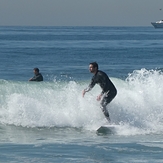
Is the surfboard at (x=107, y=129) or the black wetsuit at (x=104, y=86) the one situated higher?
the black wetsuit at (x=104, y=86)

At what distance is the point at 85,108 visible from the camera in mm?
16969

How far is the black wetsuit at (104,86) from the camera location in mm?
15266

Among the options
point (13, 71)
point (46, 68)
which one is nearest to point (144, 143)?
point (13, 71)

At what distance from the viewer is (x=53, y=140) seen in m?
14.4

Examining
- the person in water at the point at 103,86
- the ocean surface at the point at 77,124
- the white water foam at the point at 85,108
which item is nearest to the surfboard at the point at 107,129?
the ocean surface at the point at 77,124

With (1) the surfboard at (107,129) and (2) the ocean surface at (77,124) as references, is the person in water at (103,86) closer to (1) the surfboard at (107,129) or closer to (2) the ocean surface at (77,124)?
(1) the surfboard at (107,129)


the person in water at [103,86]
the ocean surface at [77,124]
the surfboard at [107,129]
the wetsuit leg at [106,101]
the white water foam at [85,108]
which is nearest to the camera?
the ocean surface at [77,124]

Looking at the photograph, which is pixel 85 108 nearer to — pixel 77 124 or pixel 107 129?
pixel 77 124

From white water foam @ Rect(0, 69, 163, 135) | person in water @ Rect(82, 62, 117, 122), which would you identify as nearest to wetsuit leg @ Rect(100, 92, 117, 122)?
person in water @ Rect(82, 62, 117, 122)

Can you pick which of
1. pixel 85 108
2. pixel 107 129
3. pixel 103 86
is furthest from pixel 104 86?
pixel 85 108

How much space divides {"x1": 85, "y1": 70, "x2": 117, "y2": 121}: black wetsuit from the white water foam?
660 mm

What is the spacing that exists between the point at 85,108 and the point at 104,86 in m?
1.73

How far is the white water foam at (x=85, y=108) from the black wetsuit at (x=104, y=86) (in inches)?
26.0

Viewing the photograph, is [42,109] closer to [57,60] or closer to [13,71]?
[13,71]
